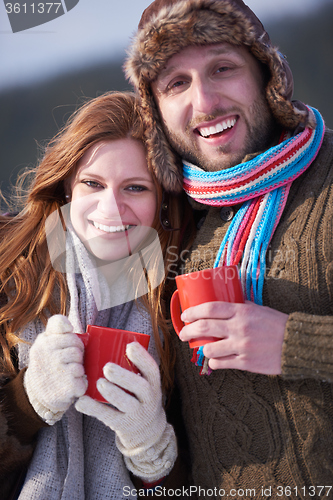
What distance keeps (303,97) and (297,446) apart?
246 cm

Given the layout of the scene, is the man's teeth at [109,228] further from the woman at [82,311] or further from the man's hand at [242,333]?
the man's hand at [242,333]

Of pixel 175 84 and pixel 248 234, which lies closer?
pixel 248 234

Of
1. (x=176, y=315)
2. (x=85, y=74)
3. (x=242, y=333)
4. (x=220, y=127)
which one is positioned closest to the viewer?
(x=242, y=333)

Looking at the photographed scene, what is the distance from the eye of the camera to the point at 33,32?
224 centimetres

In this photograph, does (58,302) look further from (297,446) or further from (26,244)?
(297,446)

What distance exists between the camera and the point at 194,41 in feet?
4.49

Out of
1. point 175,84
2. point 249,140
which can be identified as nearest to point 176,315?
point 249,140

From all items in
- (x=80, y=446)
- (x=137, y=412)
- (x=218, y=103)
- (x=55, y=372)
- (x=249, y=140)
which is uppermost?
(x=218, y=103)

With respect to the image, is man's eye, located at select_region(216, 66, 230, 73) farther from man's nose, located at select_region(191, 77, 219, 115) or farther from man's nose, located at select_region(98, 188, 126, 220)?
man's nose, located at select_region(98, 188, 126, 220)

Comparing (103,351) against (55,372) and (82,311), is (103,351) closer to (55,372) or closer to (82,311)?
(55,372)

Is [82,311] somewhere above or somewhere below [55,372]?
below

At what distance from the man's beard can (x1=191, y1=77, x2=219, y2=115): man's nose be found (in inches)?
1.1

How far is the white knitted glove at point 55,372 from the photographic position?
1060mm

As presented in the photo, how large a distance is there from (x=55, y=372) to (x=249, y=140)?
1.03 m
